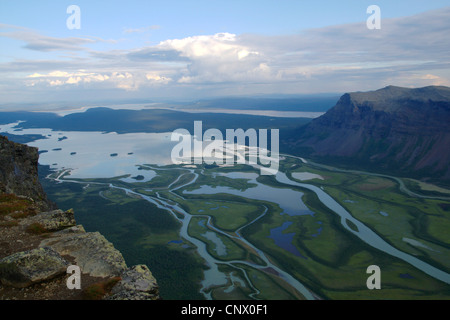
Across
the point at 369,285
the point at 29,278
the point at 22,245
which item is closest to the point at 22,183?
the point at 22,245

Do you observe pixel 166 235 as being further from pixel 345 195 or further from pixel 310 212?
pixel 345 195
